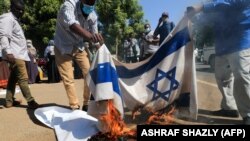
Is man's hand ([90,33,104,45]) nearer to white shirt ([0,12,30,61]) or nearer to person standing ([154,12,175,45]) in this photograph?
white shirt ([0,12,30,61])

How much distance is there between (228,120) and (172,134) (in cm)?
199

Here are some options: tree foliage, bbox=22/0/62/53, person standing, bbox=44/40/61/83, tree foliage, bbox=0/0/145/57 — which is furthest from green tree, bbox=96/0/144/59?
person standing, bbox=44/40/61/83

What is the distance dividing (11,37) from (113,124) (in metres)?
2.85

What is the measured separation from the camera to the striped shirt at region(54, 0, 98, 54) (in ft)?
18.1

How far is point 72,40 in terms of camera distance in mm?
5754

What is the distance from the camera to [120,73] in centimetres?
523

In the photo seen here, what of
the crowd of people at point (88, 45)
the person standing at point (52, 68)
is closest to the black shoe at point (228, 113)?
the crowd of people at point (88, 45)

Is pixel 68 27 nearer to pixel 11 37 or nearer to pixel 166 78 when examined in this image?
pixel 11 37

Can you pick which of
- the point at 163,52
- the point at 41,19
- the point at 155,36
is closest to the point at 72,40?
the point at 163,52

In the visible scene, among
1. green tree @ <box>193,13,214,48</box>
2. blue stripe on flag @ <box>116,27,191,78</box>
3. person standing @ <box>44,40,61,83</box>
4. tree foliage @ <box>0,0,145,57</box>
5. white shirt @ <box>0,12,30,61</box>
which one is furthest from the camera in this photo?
tree foliage @ <box>0,0,145,57</box>

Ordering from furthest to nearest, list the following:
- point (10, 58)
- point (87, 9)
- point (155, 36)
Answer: point (155, 36)
point (10, 58)
point (87, 9)

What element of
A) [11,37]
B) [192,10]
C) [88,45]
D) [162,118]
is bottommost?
[162,118]

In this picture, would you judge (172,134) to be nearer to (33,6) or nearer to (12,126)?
(12,126)

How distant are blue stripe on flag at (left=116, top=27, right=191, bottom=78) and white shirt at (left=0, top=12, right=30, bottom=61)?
199 cm
